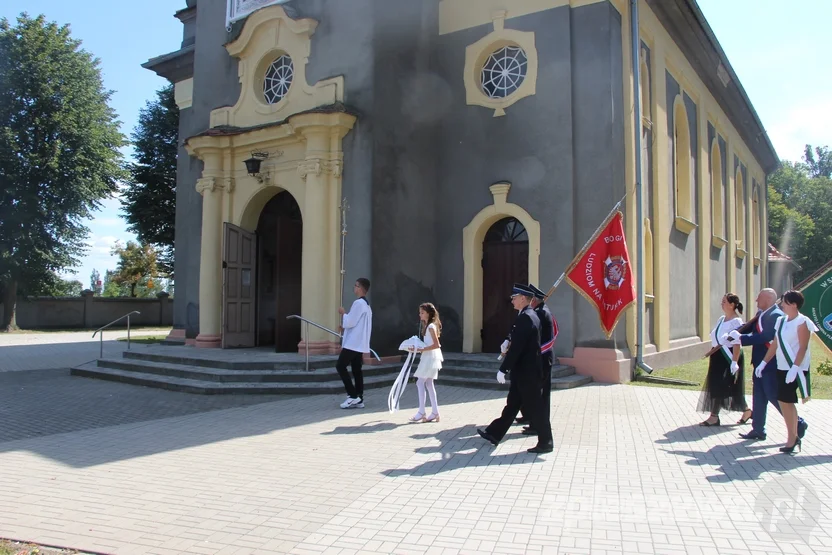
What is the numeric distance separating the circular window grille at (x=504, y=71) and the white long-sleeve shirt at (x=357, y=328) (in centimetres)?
720

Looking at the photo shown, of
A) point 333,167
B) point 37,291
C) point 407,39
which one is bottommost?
point 37,291

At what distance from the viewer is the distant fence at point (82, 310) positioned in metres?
32.6

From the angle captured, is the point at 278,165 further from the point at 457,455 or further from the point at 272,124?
the point at 457,455

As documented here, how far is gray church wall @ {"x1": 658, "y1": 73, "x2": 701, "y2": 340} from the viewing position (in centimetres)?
1667

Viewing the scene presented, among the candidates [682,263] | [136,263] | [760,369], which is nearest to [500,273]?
[682,263]

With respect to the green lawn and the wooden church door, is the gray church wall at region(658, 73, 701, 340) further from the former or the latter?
the wooden church door

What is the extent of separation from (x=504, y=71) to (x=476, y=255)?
13.4ft

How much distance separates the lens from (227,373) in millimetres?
11695

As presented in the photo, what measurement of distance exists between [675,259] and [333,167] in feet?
29.6

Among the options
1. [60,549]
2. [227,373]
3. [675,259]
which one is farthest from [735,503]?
[675,259]

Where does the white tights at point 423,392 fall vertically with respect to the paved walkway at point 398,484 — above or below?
above

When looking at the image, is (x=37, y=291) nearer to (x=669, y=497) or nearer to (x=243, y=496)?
(x=243, y=496)

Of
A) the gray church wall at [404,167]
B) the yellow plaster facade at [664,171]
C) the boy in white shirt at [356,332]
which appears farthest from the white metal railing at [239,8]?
the boy in white shirt at [356,332]

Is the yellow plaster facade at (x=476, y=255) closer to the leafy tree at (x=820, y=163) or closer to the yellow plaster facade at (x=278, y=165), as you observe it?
the yellow plaster facade at (x=278, y=165)
